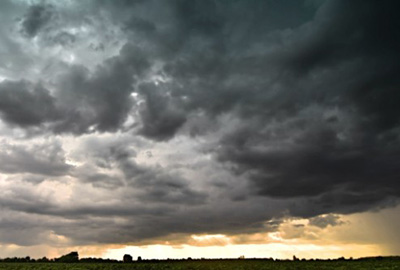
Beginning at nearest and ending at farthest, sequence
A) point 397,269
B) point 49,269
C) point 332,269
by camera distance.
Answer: point 397,269 < point 332,269 < point 49,269

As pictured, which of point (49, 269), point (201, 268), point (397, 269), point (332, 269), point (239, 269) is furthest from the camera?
point (49, 269)

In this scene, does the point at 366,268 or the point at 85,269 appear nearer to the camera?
the point at 366,268

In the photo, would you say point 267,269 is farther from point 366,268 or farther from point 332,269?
point 366,268

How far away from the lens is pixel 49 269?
141 metres

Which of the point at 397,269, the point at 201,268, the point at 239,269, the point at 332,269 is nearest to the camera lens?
the point at 397,269

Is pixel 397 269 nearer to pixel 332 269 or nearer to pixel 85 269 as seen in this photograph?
pixel 332 269

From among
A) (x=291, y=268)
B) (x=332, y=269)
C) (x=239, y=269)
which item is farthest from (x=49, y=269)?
(x=332, y=269)

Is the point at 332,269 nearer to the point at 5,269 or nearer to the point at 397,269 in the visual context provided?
the point at 397,269

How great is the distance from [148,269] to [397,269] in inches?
2985

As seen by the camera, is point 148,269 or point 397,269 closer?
point 397,269

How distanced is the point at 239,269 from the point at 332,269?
26.1 metres

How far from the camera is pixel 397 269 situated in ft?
345

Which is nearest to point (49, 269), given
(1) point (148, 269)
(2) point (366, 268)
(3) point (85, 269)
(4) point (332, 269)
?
(3) point (85, 269)

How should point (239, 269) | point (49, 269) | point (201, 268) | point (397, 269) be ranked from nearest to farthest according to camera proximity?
1. point (397, 269)
2. point (239, 269)
3. point (201, 268)
4. point (49, 269)
